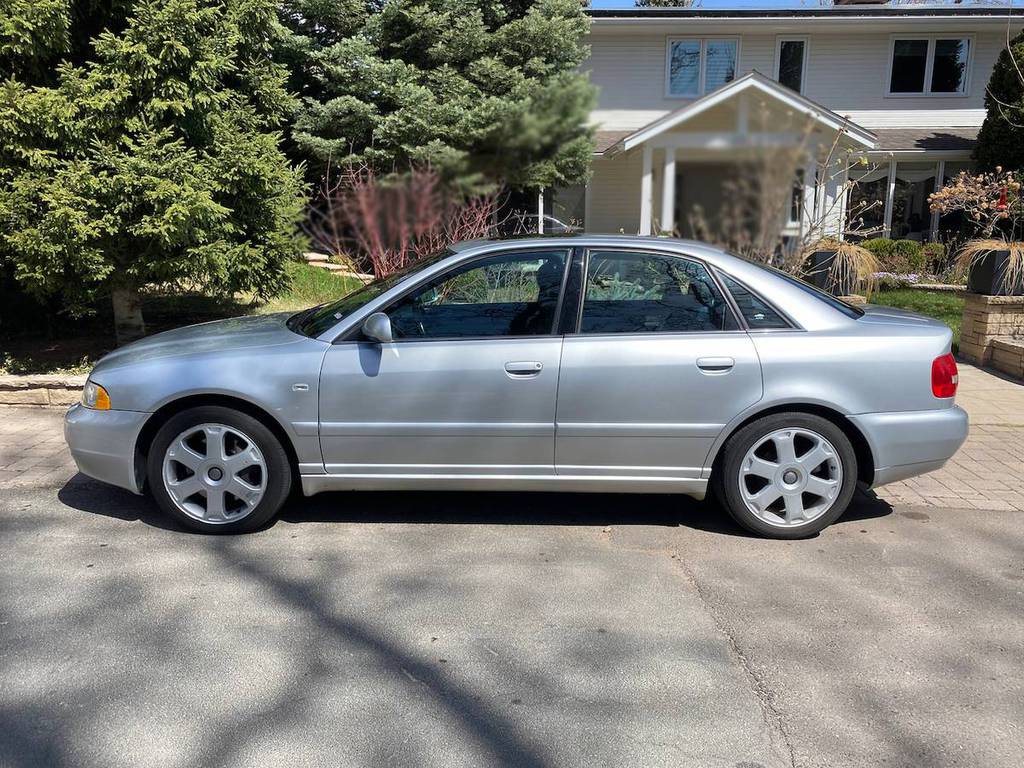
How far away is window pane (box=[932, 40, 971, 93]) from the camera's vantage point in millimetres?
16859

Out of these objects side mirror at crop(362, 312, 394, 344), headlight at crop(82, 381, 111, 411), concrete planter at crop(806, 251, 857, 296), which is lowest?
headlight at crop(82, 381, 111, 411)

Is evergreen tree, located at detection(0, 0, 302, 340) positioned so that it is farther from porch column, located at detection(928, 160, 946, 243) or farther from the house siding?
porch column, located at detection(928, 160, 946, 243)

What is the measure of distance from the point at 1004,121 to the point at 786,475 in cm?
1429

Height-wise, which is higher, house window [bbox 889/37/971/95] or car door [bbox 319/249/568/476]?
house window [bbox 889/37/971/95]

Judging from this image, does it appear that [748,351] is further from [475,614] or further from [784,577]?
[475,614]

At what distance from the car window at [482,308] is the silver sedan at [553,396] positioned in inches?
0.4

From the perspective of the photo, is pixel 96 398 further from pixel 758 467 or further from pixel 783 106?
→ pixel 783 106

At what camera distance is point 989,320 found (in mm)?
8727

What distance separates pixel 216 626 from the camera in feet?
11.2

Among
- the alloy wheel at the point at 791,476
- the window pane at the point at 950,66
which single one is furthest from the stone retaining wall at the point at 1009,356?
the window pane at the point at 950,66

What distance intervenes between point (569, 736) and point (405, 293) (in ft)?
7.66

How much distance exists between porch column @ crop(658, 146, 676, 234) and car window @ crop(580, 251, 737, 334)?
2222mm

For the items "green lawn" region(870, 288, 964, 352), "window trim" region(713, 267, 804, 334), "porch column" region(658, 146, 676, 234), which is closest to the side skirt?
"window trim" region(713, 267, 804, 334)

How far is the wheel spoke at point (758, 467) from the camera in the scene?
425 centimetres
